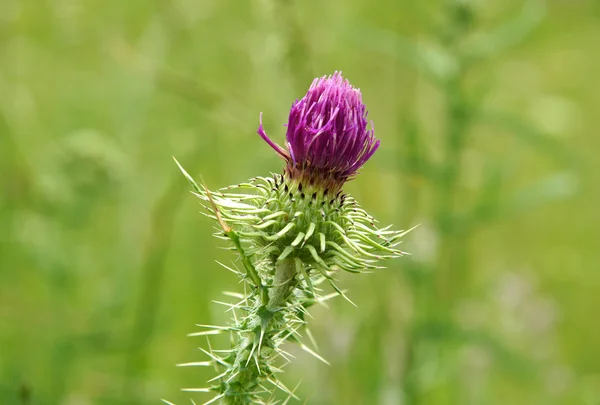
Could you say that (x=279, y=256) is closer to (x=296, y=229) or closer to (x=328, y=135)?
(x=296, y=229)

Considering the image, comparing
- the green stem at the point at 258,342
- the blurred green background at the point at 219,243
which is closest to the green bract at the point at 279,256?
the green stem at the point at 258,342

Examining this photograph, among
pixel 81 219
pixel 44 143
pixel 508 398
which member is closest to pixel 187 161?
pixel 81 219

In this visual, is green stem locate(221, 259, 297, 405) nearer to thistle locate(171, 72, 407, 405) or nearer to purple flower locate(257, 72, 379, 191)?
thistle locate(171, 72, 407, 405)

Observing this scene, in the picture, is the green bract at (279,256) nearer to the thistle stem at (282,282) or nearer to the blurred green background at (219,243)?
the thistle stem at (282,282)

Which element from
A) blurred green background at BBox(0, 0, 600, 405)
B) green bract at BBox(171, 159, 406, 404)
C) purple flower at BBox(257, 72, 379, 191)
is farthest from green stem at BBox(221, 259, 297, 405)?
blurred green background at BBox(0, 0, 600, 405)

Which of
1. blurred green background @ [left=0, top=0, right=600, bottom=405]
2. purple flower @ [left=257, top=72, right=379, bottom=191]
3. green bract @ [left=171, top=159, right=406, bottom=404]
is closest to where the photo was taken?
green bract @ [left=171, top=159, right=406, bottom=404]

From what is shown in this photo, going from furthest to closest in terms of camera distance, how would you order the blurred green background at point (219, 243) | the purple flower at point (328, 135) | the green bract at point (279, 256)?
the blurred green background at point (219, 243) < the purple flower at point (328, 135) < the green bract at point (279, 256)

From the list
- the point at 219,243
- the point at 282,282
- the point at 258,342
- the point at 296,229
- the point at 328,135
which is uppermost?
Result: the point at 219,243

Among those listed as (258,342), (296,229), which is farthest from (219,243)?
(258,342)
